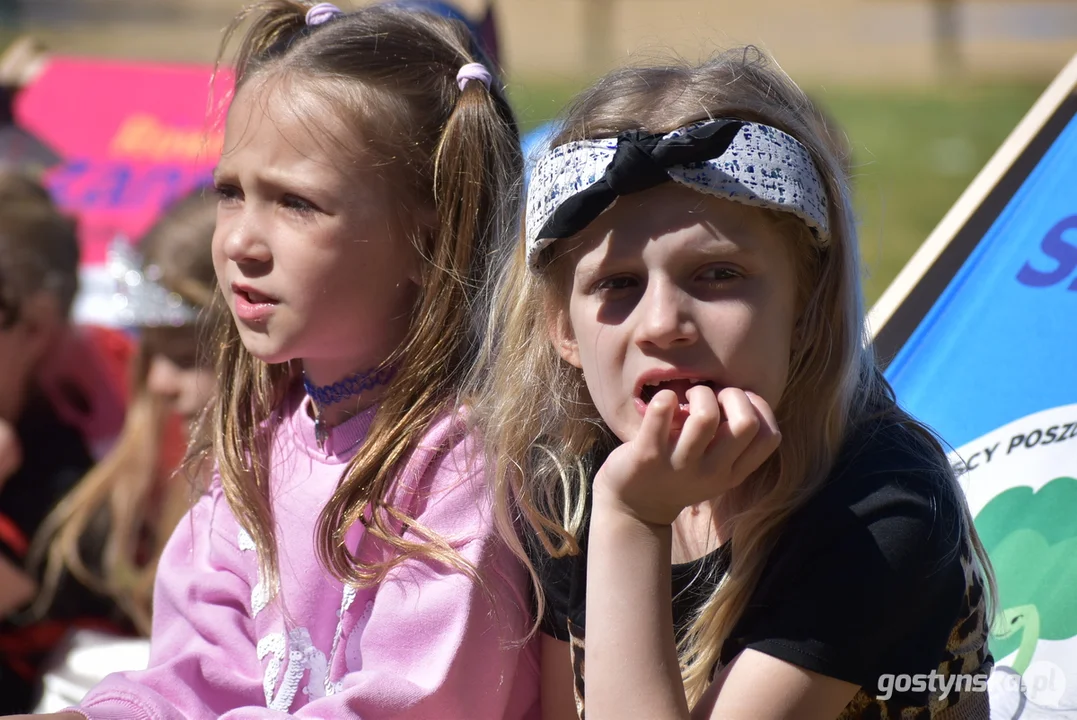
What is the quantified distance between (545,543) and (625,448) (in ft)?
0.86

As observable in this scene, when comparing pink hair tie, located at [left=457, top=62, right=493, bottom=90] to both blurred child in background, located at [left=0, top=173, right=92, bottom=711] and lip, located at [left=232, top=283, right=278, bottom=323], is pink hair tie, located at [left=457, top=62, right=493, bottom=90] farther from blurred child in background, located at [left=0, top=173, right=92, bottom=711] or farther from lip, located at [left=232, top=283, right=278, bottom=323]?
blurred child in background, located at [left=0, top=173, right=92, bottom=711]

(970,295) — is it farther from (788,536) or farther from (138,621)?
(138,621)

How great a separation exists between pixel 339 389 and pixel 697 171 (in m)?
0.64

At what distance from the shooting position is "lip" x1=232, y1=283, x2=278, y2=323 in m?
1.54

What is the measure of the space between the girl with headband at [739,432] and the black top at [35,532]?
161cm

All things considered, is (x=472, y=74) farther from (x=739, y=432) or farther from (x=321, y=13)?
(x=739, y=432)

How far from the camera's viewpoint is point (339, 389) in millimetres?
1673

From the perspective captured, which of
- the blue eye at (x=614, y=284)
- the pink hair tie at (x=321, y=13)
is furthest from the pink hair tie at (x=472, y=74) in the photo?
the blue eye at (x=614, y=284)

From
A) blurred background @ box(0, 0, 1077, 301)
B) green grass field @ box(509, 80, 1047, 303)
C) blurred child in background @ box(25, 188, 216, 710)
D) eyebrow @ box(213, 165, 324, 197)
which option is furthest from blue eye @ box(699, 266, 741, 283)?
blurred background @ box(0, 0, 1077, 301)

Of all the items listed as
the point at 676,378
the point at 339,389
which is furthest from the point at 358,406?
the point at 676,378

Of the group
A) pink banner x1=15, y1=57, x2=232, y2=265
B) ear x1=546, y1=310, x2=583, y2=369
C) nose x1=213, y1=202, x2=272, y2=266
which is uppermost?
A: nose x1=213, y1=202, x2=272, y2=266

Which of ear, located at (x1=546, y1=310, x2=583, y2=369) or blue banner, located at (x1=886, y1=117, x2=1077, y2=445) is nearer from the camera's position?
ear, located at (x1=546, y1=310, x2=583, y2=369)

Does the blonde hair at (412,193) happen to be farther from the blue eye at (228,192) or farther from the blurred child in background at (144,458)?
the blurred child in background at (144,458)

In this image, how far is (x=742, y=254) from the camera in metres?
1.26
